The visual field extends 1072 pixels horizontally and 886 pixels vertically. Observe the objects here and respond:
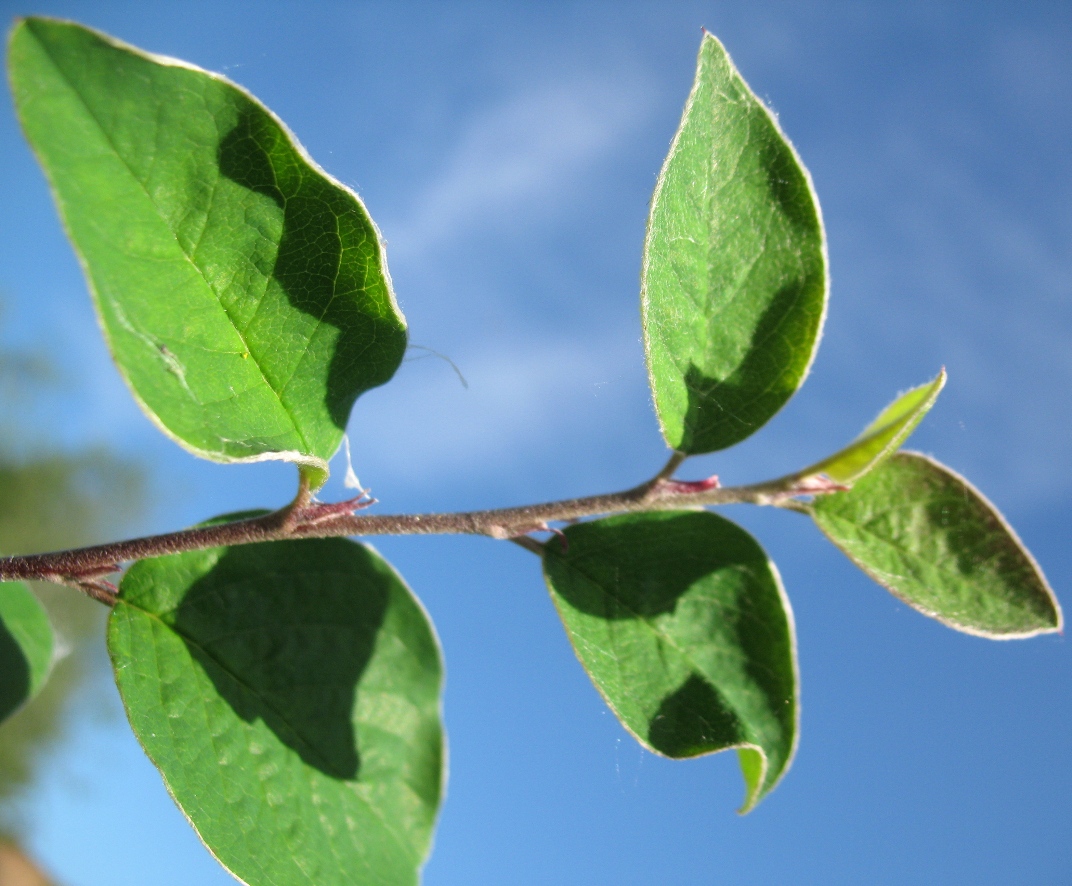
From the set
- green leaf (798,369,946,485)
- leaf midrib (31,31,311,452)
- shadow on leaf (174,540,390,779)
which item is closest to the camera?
leaf midrib (31,31,311,452)

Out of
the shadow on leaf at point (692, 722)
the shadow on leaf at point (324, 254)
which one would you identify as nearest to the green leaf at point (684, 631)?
the shadow on leaf at point (692, 722)

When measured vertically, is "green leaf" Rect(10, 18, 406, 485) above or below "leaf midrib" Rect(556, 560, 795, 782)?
above

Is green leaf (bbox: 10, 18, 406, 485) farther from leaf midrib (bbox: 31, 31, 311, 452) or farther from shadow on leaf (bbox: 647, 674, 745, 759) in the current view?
shadow on leaf (bbox: 647, 674, 745, 759)

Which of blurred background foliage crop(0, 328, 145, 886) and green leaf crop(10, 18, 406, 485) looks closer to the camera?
green leaf crop(10, 18, 406, 485)

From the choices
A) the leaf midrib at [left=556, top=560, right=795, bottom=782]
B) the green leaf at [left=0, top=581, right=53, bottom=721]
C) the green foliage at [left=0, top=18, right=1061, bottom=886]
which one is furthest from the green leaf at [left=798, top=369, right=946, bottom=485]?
the green leaf at [left=0, top=581, right=53, bottom=721]

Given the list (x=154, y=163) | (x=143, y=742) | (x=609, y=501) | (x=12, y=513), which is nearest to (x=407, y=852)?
(x=143, y=742)

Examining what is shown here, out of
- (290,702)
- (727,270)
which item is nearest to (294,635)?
(290,702)
